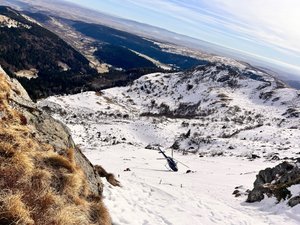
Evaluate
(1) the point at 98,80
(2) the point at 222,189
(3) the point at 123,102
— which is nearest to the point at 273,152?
(2) the point at 222,189

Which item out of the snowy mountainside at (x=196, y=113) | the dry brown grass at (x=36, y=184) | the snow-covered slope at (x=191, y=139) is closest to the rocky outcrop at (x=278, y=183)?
the snow-covered slope at (x=191, y=139)

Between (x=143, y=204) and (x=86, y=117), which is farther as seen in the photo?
(x=86, y=117)

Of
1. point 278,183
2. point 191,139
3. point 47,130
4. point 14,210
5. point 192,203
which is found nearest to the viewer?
point 14,210

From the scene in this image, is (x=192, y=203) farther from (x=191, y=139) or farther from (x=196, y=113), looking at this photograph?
(x=196, y=113)

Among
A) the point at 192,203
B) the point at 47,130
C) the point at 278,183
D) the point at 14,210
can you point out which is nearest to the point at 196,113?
the point at 278,183

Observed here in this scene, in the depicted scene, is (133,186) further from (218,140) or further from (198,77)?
(198,77)

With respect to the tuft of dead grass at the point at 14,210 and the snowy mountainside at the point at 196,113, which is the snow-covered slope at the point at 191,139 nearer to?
the snowy mountainside at the point at 196,113
